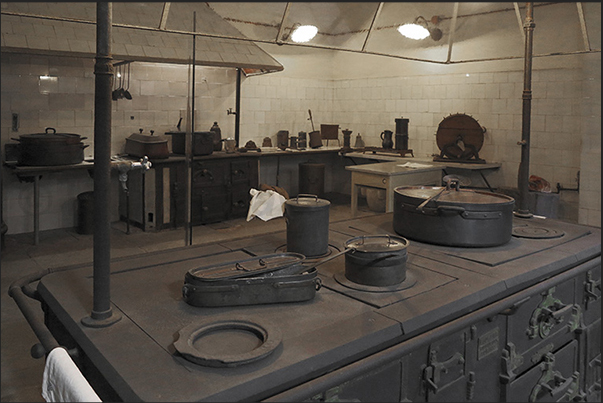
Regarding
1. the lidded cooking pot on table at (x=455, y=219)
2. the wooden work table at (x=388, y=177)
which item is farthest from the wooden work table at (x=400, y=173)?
the lidded cooking pot on table at (x=455, y=219)

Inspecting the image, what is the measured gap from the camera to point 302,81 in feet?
28.8

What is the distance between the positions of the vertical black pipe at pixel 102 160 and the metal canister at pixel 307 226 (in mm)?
820

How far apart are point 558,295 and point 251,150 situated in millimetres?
5529

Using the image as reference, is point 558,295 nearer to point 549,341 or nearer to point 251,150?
point 549,341

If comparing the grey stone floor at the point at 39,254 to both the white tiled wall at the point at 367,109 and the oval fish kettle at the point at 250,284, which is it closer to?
the white tiled wall at the point at 367,109

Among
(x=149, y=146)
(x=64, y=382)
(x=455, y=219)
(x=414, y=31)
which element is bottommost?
(x=64, y=382)

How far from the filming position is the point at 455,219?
2463 millimetres

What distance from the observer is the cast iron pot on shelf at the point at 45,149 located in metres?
5.43

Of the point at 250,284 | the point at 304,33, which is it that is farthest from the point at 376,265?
the point at 304,33

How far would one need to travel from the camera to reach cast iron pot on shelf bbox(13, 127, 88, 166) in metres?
5.43

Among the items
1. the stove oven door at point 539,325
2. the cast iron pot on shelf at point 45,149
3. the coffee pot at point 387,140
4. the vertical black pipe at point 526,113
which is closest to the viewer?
the stove oven door at point 539,325

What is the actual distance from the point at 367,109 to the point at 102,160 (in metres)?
7.43

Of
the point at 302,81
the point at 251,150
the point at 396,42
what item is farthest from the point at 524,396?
the point at 302,81

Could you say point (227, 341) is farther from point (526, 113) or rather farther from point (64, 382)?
point (526, 113)
